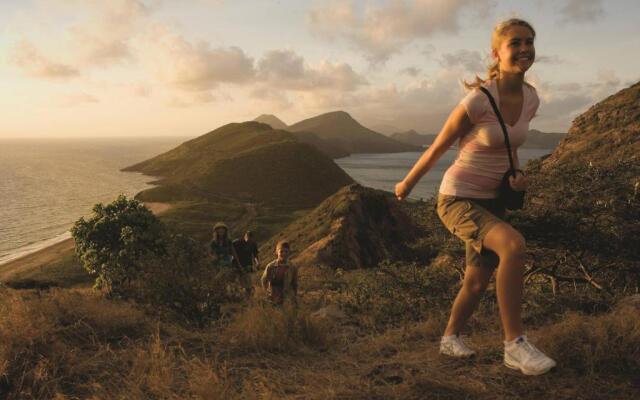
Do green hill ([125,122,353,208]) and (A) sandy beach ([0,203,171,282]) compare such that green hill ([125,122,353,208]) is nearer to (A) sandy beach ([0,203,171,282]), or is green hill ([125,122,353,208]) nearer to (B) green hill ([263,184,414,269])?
(A) sandy beach ([0,203,171,282])

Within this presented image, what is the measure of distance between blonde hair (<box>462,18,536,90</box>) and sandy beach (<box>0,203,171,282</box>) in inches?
2003

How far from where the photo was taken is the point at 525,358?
273 cm

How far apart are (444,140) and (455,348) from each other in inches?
60.1

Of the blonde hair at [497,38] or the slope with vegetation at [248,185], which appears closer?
the blonde hair at [497,38]

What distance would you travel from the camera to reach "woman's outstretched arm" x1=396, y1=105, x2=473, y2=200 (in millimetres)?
2740

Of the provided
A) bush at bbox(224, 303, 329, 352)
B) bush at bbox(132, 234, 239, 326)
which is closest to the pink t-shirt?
bush at bbox(224, 303, 329, 352)

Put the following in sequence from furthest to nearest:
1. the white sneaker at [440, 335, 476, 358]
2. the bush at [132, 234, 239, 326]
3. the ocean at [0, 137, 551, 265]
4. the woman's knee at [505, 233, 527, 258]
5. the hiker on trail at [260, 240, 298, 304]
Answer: the ocean at [0, 137, 551, 265] < the hiker on trail at [260, 240, 298, 304] < the bush at [132, 234, 239, 326] < the white sneaker at [440, 335, 476, 358] < the woman's knee at [505, 233, 527, 258]

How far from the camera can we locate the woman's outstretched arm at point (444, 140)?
2740mm

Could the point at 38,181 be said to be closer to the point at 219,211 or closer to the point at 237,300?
the point at 219,211

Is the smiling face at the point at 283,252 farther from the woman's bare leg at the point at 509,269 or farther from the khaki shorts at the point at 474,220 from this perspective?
the woman's bare leg at the point at 509,269

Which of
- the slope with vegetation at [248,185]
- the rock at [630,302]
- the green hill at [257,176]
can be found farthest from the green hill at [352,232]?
the green hill at [257,176]

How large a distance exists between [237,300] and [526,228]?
17.8 ft

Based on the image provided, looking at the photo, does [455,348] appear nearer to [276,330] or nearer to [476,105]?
[276,330]

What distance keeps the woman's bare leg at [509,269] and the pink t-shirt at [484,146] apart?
11.8 inches
